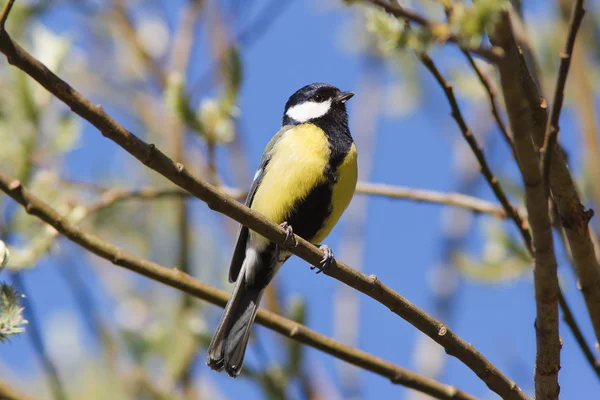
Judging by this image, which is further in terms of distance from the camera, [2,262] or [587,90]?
[587,90]

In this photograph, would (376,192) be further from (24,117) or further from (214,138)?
(24,117)

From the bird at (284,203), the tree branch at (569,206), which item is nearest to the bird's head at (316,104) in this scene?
the bird at (284,203)

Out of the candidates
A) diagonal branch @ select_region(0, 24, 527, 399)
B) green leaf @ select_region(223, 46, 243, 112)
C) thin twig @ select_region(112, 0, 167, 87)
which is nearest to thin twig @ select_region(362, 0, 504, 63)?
diagonal branch @ select_region(0, 24, 527, 399)

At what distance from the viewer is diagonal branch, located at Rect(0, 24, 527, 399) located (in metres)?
1.65

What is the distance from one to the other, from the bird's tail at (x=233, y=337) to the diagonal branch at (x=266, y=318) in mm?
343

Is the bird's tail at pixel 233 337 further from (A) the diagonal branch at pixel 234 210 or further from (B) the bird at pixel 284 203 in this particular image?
(A) the diagonal branch at pixel 234 210

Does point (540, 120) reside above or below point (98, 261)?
below

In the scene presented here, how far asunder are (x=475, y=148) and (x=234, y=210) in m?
0.83

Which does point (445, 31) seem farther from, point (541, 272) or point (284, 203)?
point (284, 203)

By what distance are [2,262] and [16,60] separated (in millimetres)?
467

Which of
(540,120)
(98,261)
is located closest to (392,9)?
(540,120)

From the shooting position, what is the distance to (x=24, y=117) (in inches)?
114

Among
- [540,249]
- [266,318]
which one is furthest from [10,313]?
[540,249]

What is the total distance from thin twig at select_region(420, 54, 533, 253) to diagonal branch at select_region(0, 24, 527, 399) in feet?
1.44
